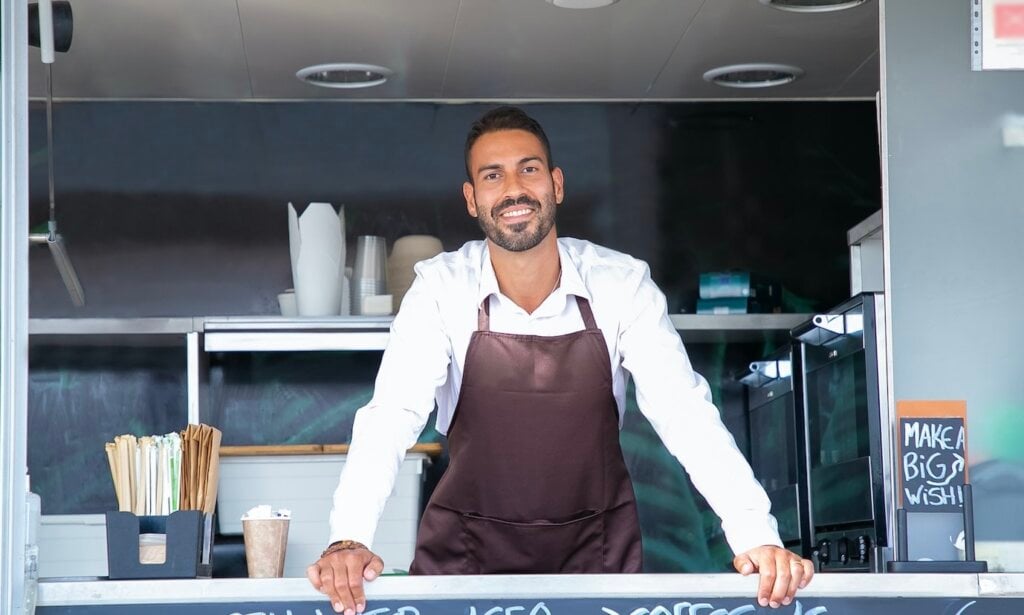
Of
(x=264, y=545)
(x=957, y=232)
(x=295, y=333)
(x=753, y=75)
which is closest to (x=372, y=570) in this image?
(x=264, y=545)

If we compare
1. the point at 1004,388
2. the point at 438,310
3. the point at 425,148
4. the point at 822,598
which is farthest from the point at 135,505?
the point at 425,148

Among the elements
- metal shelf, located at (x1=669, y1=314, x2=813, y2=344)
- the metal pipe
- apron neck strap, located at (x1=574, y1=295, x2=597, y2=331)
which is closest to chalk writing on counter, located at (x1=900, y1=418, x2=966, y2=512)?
apron neck strap, located at (x1=574, y1=295, x2=597, y2=331)

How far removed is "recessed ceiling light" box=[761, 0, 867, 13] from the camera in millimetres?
3611

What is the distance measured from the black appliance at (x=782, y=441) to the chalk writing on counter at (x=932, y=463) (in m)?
1.13

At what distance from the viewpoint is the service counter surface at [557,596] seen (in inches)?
79.7

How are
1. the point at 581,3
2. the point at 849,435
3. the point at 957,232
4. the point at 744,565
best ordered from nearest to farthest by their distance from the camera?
the point at 744,565 → the point at 957,232 → the point at 849,435 → the point at 581,3

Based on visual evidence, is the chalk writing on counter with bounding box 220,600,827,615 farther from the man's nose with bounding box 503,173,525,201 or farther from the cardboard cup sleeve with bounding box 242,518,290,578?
the man's nose with bounding box 503,173,525,201

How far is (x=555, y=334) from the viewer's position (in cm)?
285

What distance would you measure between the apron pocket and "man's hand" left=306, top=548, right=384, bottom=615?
0.83m

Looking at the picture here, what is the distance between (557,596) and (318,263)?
212cm

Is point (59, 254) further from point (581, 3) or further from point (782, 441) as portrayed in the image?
point (782, 441)

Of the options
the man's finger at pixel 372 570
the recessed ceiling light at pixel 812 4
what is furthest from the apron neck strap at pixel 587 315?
the recessed ceiling light at pixel 812 4

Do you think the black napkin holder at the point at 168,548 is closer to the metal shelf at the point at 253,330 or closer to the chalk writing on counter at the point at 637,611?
the chalk writing on counter at the point at 637,611

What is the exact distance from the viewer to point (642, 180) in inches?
177
